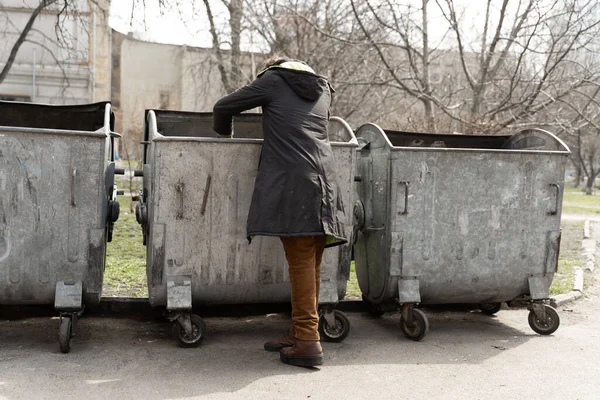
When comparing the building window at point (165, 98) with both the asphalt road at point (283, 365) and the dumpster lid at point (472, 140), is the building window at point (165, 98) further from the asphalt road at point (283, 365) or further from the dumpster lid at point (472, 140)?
the asphalt road at point (283, 365)

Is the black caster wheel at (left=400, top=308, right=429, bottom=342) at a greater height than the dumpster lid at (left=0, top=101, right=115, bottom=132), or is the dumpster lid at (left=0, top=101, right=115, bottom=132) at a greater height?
the dumpster lid at (left=0, top=101, right=115, bottom=132)

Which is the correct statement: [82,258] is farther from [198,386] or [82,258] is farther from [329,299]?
[329,299]

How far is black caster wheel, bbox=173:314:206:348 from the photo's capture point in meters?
4.44

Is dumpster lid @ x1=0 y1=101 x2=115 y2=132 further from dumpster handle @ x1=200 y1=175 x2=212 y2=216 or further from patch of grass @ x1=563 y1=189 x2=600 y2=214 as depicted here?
patch of grass @ x1=563 y1=189 x2=600 y2=214

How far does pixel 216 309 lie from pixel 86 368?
1.49 metres

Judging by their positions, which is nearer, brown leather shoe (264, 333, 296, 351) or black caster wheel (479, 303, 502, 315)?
brown leather shoe (264, 333, 296, 351)

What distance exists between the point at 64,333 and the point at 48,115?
6.77 ft

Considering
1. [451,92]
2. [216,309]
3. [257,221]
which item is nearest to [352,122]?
[451,92]

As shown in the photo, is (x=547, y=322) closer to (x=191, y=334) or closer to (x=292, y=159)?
(x=292, y=159)

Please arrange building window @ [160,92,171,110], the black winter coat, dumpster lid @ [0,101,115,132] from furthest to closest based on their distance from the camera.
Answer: building window @ [160,92,171,110]
dumpster lid @ [0,101,115,132]
the black winter coat

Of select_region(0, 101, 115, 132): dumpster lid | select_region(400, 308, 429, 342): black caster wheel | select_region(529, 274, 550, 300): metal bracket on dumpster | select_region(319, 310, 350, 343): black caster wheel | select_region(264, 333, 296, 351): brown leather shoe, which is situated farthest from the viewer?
select_region(0, 101, 115, 132): dumpster lid

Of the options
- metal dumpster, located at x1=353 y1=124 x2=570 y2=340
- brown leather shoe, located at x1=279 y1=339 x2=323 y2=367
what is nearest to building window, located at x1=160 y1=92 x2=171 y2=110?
metal dumpster, located at x1=353 y1=124 x2=570 y2=340

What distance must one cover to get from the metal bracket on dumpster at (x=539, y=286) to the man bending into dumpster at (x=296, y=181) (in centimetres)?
167

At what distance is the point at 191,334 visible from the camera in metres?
4.45
